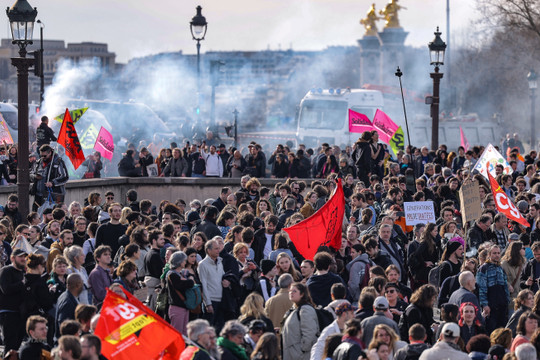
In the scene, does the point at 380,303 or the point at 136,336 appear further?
the point at 380,303

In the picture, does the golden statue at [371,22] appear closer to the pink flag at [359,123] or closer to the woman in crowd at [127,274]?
the pink flag at [359,123]

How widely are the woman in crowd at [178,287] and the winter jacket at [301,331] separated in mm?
1584

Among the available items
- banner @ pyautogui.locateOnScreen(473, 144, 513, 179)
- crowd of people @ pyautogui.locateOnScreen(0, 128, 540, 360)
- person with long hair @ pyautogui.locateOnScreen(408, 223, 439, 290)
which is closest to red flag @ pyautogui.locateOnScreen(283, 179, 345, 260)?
crowd of people @ pyautogui.locateOnScreen(0, 128, 540, 360)

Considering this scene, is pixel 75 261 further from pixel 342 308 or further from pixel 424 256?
pixel 424 256

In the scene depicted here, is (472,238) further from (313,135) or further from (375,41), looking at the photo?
(375,41)

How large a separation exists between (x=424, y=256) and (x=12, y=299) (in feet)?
17.4

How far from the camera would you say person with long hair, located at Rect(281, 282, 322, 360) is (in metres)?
10.9

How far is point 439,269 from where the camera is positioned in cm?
1398

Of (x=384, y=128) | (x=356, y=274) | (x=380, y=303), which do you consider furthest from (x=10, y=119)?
(x=380, y=303)

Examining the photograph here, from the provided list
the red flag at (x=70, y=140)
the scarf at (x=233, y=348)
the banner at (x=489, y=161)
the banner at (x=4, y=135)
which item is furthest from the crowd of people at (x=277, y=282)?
the banner at (x=4, y=135)

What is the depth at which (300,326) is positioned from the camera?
1089 centimetres

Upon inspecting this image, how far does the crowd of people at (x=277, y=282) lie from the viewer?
32.6 feet

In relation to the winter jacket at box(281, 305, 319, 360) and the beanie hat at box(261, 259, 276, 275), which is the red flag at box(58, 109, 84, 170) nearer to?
the beanie hat at box(261, 259, 276, 275)

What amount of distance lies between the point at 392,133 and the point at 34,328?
688 inches
